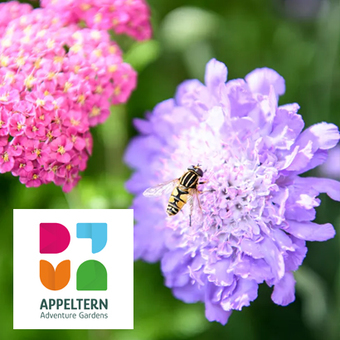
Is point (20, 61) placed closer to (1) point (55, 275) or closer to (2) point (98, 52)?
(2) point (98, 52)

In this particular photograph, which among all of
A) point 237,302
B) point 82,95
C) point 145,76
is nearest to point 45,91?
point 82,95

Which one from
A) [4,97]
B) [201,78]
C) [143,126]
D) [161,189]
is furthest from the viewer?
[201,78]

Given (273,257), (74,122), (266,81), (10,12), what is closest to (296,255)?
(273,257)

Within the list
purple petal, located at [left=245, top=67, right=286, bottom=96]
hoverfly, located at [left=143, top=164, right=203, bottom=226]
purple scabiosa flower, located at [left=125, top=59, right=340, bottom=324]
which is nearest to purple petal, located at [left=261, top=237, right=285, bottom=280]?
purple scabiosa flower, located at [left=125, top=59, right=340, bottom=324]

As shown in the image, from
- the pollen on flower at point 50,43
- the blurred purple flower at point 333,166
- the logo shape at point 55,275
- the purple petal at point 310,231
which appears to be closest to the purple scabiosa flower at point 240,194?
the purple petal at point 310,231

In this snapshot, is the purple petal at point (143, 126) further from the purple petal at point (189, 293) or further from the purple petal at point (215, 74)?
the purple petal at point (189, 293)

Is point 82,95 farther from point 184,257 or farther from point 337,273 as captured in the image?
point 337,273
